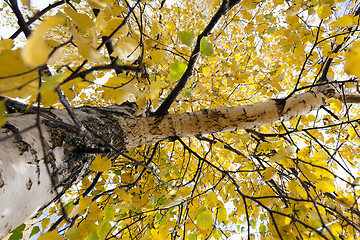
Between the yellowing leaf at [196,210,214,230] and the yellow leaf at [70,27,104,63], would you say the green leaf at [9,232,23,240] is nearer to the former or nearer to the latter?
the yellowing leaf at [196,210,214,230]

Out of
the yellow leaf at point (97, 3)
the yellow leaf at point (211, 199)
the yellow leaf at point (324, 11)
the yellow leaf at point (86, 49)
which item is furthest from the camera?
the yellow leaf at point (211, 199)

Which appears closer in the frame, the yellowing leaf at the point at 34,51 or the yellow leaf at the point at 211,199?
the yellowing leaf at the point at 34,51

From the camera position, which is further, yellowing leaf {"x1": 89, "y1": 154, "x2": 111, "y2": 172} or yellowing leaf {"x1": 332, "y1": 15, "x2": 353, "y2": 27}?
yellowing leaf {"x1": 332, "y1": 15, "x2": 353, "y2": 27}

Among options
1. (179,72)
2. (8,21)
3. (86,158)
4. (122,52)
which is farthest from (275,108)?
(8,21)

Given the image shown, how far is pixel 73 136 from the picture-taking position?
0.71 meters

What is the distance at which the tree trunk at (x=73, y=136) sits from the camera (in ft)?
1.47

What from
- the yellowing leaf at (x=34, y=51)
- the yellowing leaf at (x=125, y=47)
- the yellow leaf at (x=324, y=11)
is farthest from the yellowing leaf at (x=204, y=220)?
the yellow leaf at (x=324, y=11)

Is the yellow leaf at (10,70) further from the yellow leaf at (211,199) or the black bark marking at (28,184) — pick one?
the yellow leaf at (211,199)

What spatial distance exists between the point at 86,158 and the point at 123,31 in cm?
56

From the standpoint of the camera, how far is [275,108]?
1.11 metres

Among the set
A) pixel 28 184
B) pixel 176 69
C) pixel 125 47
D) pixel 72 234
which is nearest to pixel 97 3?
pixel 125 47

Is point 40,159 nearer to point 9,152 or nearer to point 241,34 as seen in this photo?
point 9,152

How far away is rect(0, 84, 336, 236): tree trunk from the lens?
1.47 feet

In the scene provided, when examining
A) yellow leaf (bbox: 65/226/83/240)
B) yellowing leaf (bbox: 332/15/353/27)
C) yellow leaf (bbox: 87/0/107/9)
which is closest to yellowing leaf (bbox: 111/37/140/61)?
yellow leaf (bbox: 87/0/107/9)
